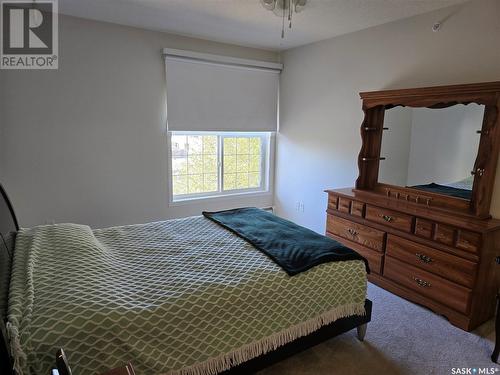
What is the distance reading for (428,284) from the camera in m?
2.45

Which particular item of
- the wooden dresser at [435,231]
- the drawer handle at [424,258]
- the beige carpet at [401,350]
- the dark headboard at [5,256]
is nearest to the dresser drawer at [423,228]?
the wooden dresser at [435,231]

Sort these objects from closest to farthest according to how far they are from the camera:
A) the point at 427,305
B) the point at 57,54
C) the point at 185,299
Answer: the point at 185,299, the point at 427,305, the point at 57,54

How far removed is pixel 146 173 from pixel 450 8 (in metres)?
3.33

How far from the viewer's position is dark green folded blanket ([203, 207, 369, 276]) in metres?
1.91

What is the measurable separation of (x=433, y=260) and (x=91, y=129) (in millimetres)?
3402

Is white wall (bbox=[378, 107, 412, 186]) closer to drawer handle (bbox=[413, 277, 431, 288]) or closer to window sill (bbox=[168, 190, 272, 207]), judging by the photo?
drawer handle (bbox=[413, 277, 431, 288])

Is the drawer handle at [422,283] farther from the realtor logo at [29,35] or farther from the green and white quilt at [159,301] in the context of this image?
the realtor logo at [29,35]

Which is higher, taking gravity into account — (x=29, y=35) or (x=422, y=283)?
(x=29, y=35)

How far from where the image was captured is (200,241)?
2.22 metres

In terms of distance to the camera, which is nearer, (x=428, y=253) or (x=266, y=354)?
(x=266, y=354)

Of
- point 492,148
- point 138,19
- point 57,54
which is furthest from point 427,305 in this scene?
point 57,54

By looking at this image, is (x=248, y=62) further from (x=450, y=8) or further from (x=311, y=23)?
(x=450, y=8)

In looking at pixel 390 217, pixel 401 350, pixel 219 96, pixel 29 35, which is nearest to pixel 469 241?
pixel 390 217

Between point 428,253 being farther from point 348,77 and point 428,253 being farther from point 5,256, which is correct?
point 5,256
